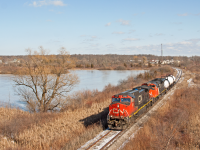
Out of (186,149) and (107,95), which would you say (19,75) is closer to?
(107,95)

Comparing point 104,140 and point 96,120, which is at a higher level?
point 104,140

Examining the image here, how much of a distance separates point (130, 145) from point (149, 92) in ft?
42.9

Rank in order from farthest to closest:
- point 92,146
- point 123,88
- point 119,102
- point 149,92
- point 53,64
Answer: point 123,88
point 53,64
point 149,92
point 119,102
point 92,146

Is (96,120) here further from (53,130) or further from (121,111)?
(121,111)

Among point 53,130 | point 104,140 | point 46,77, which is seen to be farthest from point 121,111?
point 46,77

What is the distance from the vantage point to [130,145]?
11430 mm

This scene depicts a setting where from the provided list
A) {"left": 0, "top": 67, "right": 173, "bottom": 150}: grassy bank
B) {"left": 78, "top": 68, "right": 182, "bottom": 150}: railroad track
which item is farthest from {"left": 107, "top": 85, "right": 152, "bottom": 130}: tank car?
{"left": 0, "top": 67, "right": 173, "bottom": 150}: grassy bank

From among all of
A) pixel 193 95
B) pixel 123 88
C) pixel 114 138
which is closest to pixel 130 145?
pixel 114 138

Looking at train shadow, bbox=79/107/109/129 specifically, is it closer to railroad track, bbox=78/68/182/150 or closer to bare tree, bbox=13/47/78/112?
railroad track, bbox=78/68/182/150

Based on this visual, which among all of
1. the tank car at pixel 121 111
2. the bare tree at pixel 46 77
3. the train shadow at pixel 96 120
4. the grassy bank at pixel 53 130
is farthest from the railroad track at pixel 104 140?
the bare tree at pixel 46 77

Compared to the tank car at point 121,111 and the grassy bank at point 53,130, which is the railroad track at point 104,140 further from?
the tank car at point 121,111

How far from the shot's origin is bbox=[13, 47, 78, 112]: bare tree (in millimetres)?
26219

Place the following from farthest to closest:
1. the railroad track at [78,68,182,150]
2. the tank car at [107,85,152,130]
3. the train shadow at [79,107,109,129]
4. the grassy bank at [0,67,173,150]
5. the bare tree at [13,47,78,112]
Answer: the bare tree at [13,47,78,112]
the train shadow at [79,107,109,129]
the tank car at [107,85,152,130]
the grassy bank at [0,67,173,150]
the railroad track at [78,68,182,150]

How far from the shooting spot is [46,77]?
2655 centimetres
